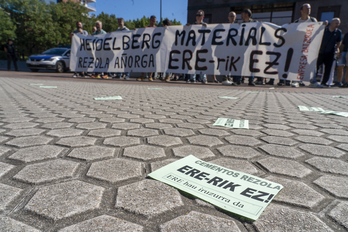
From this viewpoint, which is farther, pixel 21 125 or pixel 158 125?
pixel 158 125

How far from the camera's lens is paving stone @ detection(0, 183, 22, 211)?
0.98 metres

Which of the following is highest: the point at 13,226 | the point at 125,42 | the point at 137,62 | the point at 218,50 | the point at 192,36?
the point at 192,36

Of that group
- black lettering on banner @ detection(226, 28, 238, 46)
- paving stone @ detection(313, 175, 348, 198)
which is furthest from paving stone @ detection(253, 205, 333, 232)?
black lettering on banner @ detection(226, 28, 238, 46)

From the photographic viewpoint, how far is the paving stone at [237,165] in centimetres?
136

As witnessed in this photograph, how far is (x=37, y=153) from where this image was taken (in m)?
1.54

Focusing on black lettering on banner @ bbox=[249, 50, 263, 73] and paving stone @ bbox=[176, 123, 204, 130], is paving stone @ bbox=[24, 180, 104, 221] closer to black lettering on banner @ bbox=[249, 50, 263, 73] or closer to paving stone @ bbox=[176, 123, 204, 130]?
paving stone @ bbox=[176, 123, 204, 130]

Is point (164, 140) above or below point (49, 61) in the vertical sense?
below

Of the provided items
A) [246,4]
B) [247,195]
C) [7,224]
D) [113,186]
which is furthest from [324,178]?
[246,4]

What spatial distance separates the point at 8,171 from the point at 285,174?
1.66 m

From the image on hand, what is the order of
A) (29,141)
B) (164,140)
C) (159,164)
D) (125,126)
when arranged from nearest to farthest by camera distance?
(159,164) → (29,141) → (164,140) → (125,126)

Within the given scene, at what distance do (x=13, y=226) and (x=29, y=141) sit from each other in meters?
1.14

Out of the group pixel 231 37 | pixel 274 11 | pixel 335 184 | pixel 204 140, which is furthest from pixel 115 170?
pixel 274 11

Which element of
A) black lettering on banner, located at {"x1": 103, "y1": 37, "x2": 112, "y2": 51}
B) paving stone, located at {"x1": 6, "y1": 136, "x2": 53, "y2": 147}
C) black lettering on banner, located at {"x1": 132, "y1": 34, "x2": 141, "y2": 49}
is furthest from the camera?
black lettering on banner, located at {"x1": 103, "y1": 37, "x2": 112, "y2": 51}

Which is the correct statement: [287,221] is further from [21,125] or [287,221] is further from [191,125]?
[21,125]
